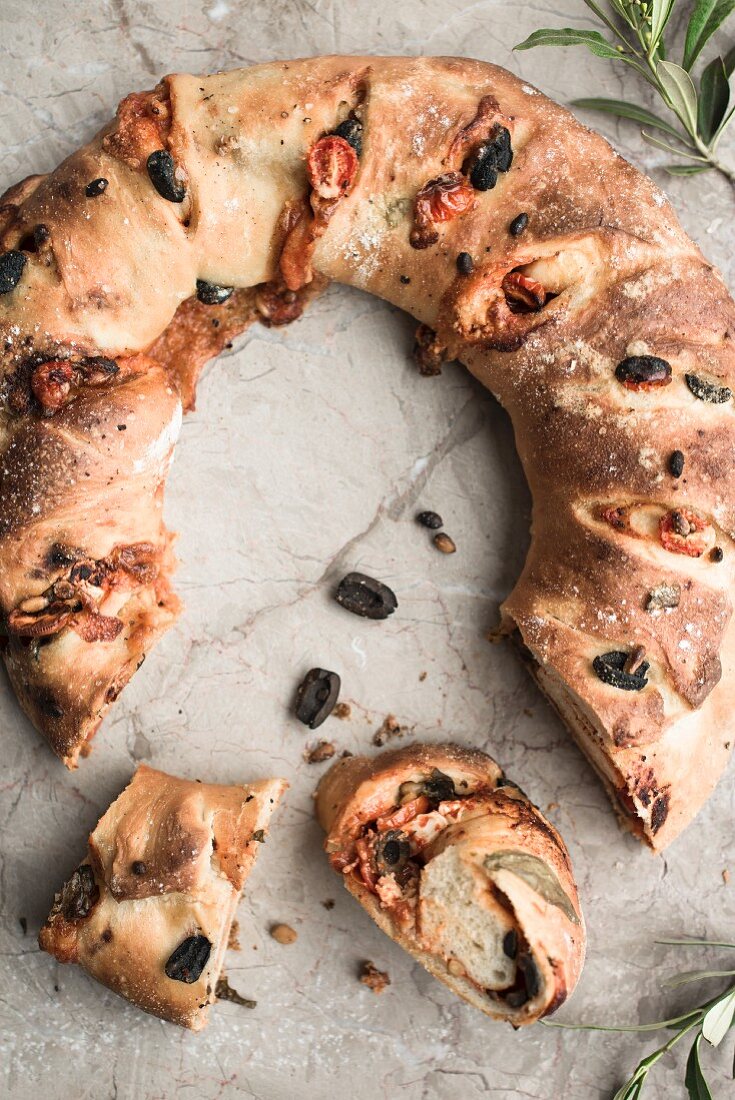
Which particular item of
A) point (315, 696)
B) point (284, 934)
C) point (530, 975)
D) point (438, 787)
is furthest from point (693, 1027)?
point (315, 696)

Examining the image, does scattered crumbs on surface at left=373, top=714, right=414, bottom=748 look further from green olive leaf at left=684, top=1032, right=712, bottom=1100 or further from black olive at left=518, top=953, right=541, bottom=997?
green olive leaf at left=684, top=1032, right=712, bottom=1100

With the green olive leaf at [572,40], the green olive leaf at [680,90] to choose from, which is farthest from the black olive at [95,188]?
the green olive leaf at [680,90]

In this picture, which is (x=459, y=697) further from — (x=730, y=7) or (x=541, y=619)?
(x=730, y=7)

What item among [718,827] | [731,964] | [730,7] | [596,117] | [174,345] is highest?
[730,7]

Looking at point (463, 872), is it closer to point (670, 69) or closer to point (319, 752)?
point (319, 752)

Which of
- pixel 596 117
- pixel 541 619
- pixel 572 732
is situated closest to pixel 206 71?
pixel 596 117

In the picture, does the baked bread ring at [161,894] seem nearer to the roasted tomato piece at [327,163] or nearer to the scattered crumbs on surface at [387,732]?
the scattered crumbs on surface at [387,732]

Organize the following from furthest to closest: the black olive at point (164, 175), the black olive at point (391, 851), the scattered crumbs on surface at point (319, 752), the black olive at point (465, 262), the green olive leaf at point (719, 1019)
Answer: the scattered crumbs on surface at point (319, 752), the green olive leaf at point (719, 1019), the black olive at point (391, 851), the black olive at point (465, 262), the black olive at point (164, 175)
